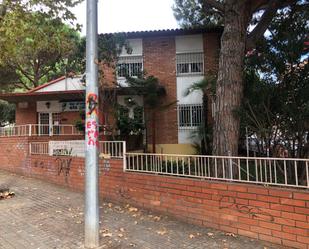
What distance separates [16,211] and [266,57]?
6.14 m

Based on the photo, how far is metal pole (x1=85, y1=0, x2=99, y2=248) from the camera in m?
5.00

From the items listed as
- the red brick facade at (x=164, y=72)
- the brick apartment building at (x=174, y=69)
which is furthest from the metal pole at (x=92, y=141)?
the red brick facade at (x=164, y=72)

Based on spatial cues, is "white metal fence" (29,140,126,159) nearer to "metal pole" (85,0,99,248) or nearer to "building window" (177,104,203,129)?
"metal pole" (85,0,99,248)

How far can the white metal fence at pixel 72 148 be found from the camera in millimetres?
7941

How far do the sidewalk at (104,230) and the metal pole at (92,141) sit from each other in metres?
0.35

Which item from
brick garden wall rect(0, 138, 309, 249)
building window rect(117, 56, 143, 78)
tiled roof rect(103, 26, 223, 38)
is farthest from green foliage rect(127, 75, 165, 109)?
brick garden wall rect(0, 138, 309, 249)

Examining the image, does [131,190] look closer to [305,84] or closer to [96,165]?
[96,165]

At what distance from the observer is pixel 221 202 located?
5.48m

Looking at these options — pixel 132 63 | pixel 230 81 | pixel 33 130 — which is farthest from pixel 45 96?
pixel 230 81

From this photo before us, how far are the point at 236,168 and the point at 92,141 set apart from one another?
239cm

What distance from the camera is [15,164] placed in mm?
13297

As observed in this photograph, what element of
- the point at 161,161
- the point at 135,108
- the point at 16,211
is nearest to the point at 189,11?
the point at 135,108

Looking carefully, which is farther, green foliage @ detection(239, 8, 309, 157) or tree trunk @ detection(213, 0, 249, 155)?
tree trunk @ detection(213, 0, 249, 155)

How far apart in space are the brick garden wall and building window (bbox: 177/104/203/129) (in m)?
8.02
